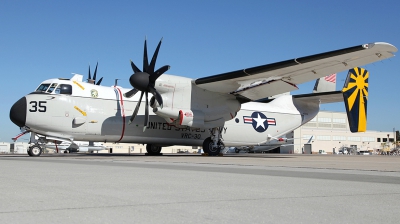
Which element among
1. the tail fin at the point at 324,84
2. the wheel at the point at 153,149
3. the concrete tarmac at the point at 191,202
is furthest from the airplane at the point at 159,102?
the concrete tarmac at the point at 191,202

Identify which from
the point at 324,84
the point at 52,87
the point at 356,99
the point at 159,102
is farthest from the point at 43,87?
the point at 324,84

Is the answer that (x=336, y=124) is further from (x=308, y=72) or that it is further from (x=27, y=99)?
(x=27, y=99)

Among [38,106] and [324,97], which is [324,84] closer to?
[324,97]

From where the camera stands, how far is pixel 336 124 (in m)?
80.1

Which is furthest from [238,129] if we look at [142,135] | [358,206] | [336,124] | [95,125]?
[336,124]

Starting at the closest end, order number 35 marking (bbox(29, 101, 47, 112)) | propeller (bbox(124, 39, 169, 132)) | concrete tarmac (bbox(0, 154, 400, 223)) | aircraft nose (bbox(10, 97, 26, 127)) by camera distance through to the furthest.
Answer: concrete tarmac (bbox(0, 154, 400, 223)) < aircraft nose (bbox(10, 97, 26, 127)) < number 35 marking (bbox(29, 101, 47, 112)) < propeller (bbox(124, 39, 169, 132))

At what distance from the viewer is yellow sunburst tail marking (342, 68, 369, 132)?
27172 mm

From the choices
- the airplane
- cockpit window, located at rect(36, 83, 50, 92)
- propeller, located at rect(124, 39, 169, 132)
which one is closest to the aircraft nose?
the airplane

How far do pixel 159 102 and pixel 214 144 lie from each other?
5.18 metres

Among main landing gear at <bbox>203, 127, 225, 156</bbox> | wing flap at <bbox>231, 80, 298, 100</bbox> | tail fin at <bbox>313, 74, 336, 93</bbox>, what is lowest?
main landing gear at <bbox>203, 127, 225, 156</bbox>

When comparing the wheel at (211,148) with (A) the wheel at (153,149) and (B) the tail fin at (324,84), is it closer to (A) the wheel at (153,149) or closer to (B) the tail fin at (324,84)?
(A) the wheel at (153,149)

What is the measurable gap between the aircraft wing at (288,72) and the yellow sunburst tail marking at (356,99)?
5786 millimetres

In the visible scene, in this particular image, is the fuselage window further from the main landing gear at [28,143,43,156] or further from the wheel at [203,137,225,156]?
the wheel at [203,137,225,156]

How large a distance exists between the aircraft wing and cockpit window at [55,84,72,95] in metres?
6.93
